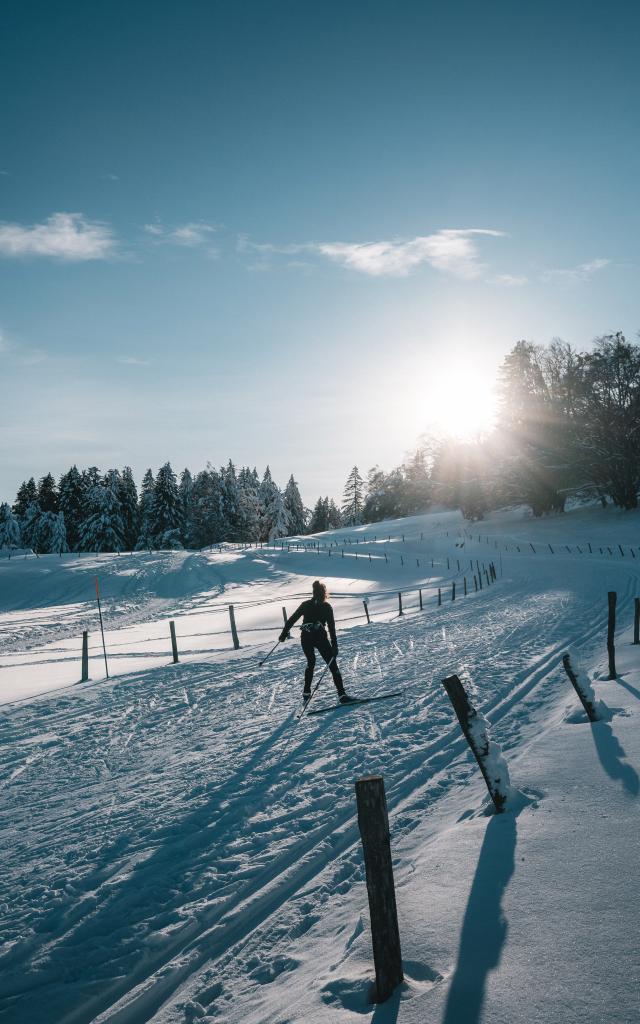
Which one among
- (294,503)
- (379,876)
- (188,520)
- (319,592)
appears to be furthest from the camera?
(294,503)

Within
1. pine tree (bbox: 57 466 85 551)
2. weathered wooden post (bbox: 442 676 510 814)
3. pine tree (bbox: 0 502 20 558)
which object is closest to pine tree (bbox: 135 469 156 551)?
pine tree (bbox: 57 466 85 551)

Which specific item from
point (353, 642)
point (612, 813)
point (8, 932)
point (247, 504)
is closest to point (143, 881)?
point (8, 932)

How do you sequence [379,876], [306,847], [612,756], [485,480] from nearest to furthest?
[379,876] < [306,847] < [612,756] < [485,480]

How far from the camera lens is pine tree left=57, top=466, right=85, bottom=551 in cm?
7294

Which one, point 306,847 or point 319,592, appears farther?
point 319,592

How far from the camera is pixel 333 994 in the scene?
9.96 feet

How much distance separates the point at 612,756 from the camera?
5.50 meters

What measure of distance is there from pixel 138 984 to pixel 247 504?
7904 centimetres

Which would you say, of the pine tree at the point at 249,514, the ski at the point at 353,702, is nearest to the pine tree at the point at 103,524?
the pine tree at the point at 249,514

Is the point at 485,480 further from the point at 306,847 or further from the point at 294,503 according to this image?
the point at 306,847

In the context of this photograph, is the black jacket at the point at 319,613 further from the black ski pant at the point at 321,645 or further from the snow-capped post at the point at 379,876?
the snow-capped post at the point at 379,876

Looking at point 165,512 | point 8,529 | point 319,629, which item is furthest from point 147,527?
point 319,629

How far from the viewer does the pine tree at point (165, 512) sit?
73.2 metres

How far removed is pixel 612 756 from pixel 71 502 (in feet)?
255
